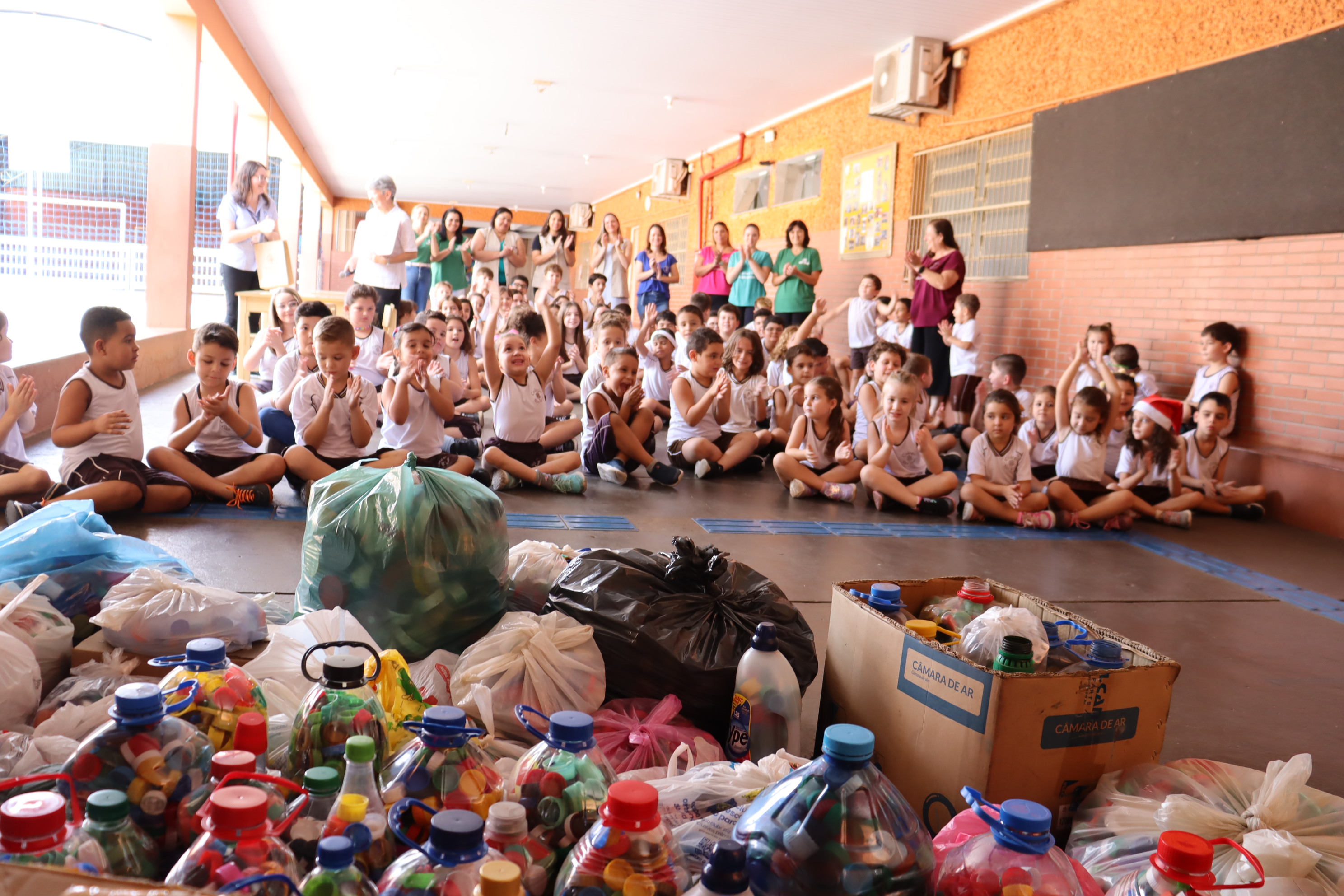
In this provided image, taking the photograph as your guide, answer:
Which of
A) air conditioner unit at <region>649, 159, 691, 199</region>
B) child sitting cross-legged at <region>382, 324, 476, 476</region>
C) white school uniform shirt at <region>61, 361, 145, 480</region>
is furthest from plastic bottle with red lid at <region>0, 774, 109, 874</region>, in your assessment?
air conditioner unit at <region>649, 159, 691, 199</region>

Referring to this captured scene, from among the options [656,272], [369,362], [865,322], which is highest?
[656,272]

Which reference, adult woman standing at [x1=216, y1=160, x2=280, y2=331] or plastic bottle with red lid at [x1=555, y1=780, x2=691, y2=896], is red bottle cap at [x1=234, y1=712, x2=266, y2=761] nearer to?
plastic bottle with red lid at [x1=555, y1=780, x2=691, y2=896]

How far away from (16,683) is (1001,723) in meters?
1.92

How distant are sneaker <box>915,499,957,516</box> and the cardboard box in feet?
11.9

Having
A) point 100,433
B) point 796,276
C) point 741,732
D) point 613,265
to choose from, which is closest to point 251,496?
point 100,433

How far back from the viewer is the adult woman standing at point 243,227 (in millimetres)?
8000

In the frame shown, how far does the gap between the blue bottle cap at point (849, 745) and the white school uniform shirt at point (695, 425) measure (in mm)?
5229

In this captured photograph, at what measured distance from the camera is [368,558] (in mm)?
2357

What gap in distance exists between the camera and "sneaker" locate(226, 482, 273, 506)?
14.8ft

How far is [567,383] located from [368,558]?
6984mm

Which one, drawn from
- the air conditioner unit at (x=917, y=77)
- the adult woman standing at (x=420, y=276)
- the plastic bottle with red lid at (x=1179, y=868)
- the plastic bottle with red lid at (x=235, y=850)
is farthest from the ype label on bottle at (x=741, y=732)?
the adult woman standing at (x=420, y=276)

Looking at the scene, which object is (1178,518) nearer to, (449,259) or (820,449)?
(820,449)

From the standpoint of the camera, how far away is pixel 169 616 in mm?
2207

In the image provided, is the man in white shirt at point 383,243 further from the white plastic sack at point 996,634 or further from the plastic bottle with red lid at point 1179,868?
the plastic bottle with red lid at point 1179,868
